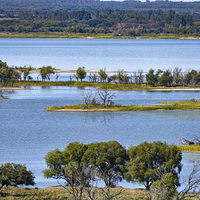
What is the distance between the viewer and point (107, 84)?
10600 cm

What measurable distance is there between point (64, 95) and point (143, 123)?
28460mm

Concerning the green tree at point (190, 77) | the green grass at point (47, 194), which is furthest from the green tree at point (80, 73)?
the green grass at point (47, 194)

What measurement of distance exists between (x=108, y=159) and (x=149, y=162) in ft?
9.16

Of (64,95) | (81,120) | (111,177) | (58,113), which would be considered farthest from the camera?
(64,95)

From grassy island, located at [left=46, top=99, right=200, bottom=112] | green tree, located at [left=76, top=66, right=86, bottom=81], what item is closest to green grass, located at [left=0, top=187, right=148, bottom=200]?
grassy island, located at [left=46, top=99, right=200, bottom=112]

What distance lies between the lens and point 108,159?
137 ft

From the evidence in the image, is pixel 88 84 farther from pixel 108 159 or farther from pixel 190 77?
pixel 108 159

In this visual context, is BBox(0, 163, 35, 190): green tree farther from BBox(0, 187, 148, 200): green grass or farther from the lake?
the lake

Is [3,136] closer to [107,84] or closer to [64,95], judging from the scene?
[64,95]

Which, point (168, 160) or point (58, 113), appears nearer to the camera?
point (168, 160)

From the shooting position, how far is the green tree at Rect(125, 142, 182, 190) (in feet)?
131

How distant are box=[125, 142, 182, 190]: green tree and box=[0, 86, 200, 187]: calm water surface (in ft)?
11.8

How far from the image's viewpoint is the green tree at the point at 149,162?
3997 cm

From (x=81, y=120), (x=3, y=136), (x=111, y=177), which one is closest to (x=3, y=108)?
(x=81, y=120)
